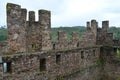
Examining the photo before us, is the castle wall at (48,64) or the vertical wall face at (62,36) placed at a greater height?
the vertical wall face at (62,36)

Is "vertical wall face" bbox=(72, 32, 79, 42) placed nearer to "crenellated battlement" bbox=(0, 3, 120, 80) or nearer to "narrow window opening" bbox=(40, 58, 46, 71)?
"crenellated battlement" bbox=(0, 3, 120, 80)

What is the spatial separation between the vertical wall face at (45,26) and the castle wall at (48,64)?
54 centimetres

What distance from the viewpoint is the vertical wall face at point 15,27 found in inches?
483


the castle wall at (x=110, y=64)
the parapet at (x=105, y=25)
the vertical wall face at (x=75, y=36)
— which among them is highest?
the parapet at (x=105, y=25)

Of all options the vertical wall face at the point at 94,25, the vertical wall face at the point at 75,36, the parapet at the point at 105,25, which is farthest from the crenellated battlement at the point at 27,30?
the parapet at the point at 105,25

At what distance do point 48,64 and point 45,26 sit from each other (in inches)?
84.9

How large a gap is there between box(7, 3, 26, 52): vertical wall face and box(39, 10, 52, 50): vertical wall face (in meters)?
1.58

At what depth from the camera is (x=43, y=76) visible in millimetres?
14211

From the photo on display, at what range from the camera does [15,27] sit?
41.0ft

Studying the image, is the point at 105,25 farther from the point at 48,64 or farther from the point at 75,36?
the point at 48,64

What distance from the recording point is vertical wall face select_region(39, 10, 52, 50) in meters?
14.3

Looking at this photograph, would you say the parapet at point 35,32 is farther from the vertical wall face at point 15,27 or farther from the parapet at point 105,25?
the parapet at point 105,25

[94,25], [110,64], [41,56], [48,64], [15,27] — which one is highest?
[94,25]

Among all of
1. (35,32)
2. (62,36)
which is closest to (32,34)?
(35,32)
